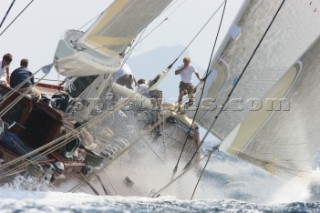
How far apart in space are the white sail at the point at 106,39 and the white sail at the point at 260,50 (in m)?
2.84

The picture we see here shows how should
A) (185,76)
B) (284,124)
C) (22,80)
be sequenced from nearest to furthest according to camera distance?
(22,80), (284,124), (185,76)

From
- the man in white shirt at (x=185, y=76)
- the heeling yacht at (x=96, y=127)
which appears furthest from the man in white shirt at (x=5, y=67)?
the man in white shirt at (x=185, y=76)

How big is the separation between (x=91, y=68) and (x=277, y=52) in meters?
4.26

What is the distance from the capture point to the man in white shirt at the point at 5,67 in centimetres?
1376

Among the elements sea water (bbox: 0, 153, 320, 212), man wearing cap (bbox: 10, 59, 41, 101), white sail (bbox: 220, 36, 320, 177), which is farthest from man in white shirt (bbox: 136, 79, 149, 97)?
man wearing cap (bbox: 10, 59, 41, 101)

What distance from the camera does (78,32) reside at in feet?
36.7

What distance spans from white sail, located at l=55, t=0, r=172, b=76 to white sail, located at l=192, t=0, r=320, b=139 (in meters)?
2.84

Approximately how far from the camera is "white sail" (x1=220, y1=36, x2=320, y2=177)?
12.9 m

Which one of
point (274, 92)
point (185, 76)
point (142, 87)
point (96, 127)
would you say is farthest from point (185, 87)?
point (274, 92)

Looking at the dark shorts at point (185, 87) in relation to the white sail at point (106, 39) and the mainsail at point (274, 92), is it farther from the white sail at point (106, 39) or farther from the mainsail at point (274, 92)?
the white sail at point (106, 39)

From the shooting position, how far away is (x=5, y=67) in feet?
46.0

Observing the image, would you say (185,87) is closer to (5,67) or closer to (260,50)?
(260,50)

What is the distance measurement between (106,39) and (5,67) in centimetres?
315

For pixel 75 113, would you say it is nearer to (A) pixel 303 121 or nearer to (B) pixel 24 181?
(B) pixel 24 181
